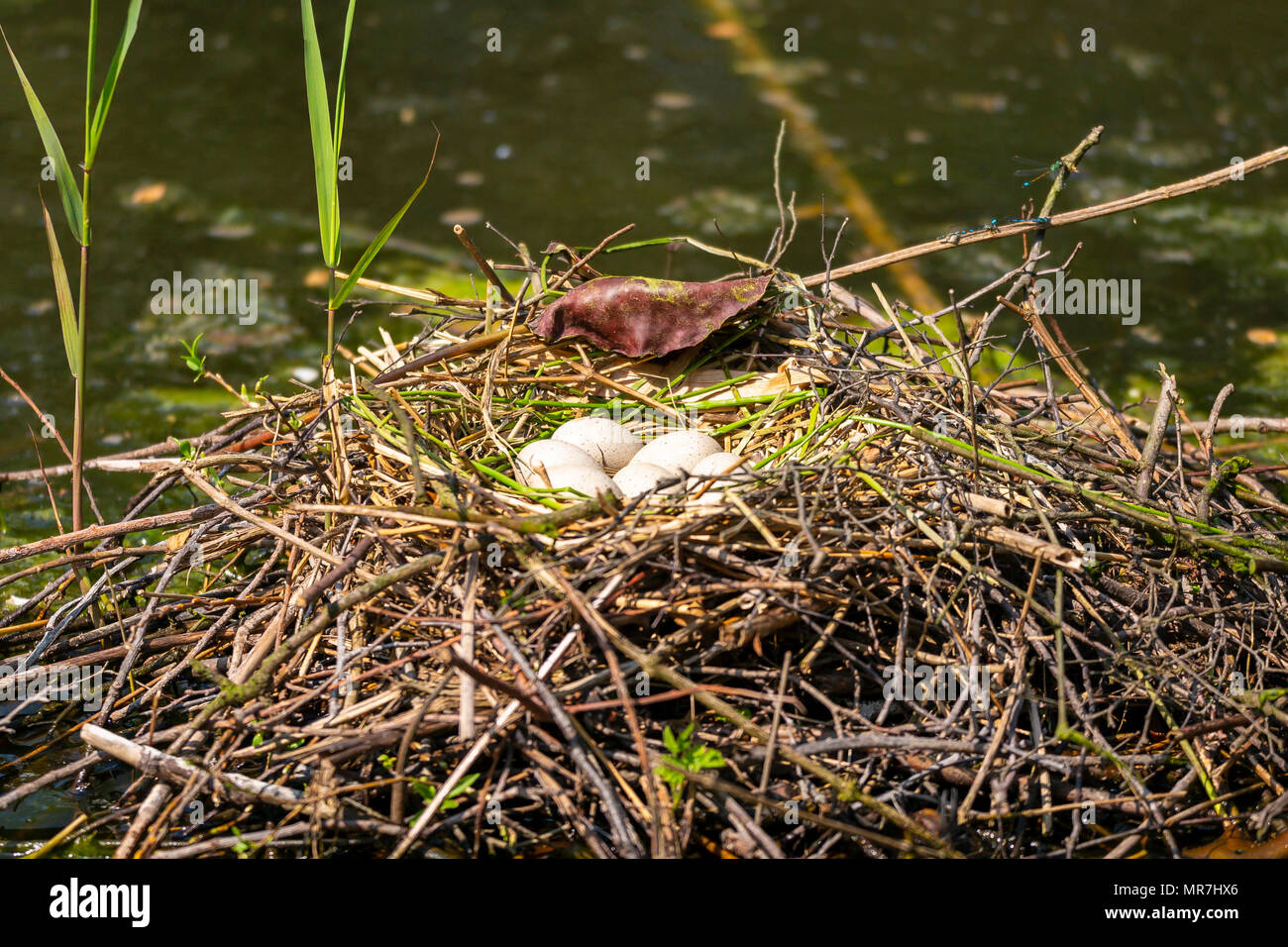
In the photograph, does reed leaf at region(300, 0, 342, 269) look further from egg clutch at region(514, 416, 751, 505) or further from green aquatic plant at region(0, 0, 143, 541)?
egg clutch at region(514, 416, 751, 505)

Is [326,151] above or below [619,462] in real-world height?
above

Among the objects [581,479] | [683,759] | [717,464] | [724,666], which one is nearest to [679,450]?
[717,464]

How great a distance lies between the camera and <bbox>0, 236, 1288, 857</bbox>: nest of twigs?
171 cm

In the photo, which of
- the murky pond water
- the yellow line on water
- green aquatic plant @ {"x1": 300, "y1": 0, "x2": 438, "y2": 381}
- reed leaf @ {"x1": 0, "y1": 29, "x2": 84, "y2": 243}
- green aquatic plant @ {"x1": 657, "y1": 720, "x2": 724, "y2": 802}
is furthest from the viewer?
the yellow line on water

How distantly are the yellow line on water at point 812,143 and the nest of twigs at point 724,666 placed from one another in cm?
238

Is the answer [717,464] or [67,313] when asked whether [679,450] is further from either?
[67,313]

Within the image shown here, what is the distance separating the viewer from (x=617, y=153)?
5.34 metres

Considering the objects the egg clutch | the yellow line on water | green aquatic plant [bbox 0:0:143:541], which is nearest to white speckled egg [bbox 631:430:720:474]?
the egg clutch

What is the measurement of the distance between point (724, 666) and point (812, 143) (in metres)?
4.20

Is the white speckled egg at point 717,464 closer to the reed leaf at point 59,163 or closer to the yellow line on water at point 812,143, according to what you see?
the reed leaf at point 59,163

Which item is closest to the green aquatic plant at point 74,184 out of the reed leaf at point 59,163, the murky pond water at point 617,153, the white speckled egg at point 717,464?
the reed leaf at point 59,163

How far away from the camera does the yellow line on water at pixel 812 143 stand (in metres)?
4.54

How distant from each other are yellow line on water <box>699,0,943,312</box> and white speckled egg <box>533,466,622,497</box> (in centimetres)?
244
